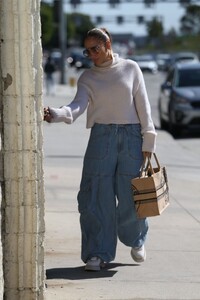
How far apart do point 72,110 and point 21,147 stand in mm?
1141

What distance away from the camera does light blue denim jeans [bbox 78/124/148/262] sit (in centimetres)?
714

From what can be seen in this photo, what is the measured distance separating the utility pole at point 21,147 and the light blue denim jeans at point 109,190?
3.97ft

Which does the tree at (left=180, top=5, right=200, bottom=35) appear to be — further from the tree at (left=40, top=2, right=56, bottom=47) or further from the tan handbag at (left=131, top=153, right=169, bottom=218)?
the tan handbag at (left=131, top=153, right=169, bottom=218)

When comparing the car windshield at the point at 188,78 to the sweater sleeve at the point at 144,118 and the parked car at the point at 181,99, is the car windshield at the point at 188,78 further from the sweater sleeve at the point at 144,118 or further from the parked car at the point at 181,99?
the sweater sleeve at the point at 144,118

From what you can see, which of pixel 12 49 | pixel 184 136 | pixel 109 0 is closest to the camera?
pixel 12 49

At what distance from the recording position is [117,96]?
278 inches

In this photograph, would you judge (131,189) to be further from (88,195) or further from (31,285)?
(31,285)

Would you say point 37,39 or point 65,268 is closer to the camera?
point 37,39

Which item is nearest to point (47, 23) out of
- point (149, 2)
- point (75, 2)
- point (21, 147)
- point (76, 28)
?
point (76, 28)

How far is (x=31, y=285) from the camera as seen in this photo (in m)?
6.01

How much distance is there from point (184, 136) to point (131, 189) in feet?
45.0

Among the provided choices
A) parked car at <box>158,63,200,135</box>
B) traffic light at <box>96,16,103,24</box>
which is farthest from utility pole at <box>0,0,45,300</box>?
traffic light at <box>96,16,103,24</box>

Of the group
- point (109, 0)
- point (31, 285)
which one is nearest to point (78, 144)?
point (31, 285)

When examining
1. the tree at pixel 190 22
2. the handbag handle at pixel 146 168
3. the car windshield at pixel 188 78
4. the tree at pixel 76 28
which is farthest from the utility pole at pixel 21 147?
the tree at pixel 190 22
